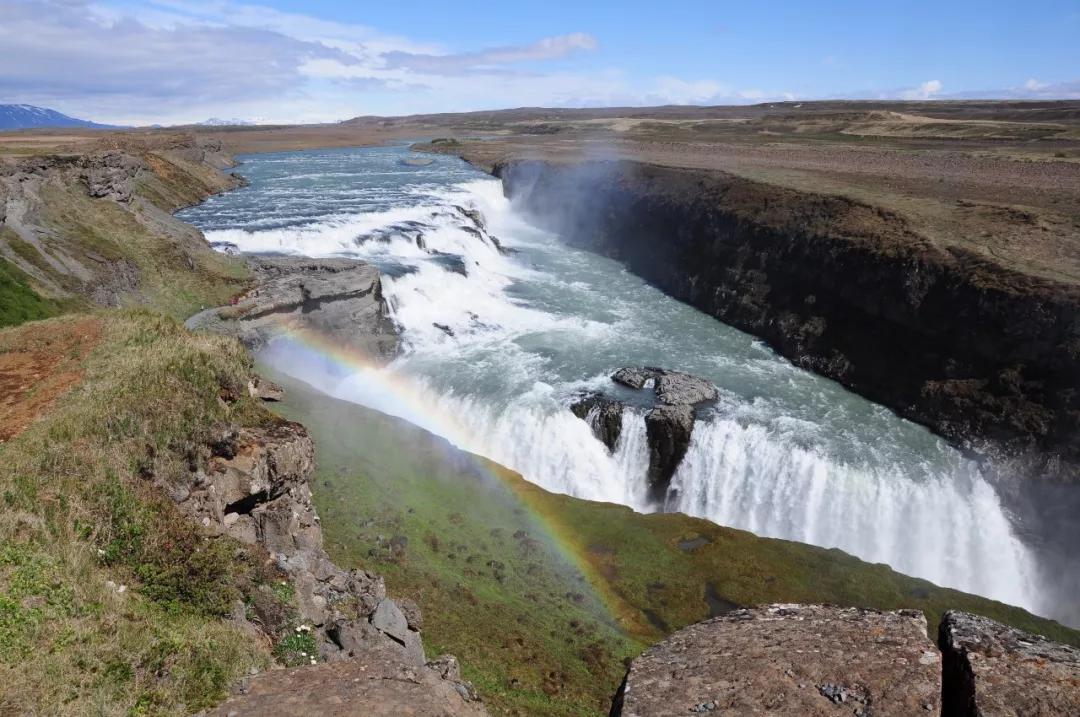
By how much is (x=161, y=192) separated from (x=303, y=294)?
25.1m

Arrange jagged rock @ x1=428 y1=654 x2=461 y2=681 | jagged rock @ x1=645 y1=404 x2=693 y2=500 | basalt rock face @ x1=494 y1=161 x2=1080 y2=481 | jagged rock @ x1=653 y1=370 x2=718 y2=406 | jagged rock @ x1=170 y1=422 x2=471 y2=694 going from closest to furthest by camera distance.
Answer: jagged rock @ x1=428 y1=654 x2=461 y2=681 → jagged rock @ x1=170 y1=422 x2=471 y2=694 → jagged rock @ x1=645 y1=404 x2=693 y2=500 → basalt rock face @ x1=494 y1=161 x2=1080 y2=481 → jagged rock @ x1=653 y1=370 x2=718 y2=406

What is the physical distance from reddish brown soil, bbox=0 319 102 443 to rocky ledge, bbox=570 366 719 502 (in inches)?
564

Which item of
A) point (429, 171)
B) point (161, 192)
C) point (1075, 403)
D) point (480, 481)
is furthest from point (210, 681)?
point (429, 171)

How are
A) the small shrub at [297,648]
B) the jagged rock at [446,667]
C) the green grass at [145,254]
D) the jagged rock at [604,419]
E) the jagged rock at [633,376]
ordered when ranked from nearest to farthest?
the small shrub at [297,648]
the jagged rock at [446,667]
the jagged rock at [604,419]
the green grass at [145,254]
the jagged rock at [633,376]

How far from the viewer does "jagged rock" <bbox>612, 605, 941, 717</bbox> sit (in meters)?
5.03

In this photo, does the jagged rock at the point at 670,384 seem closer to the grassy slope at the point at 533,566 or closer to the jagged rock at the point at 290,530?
the grassy slope at the point at 533,566

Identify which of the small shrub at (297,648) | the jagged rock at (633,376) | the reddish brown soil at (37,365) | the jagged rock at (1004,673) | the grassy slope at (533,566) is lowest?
the grassy slope at (533,566)

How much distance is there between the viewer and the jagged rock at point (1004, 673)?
460 centimetres

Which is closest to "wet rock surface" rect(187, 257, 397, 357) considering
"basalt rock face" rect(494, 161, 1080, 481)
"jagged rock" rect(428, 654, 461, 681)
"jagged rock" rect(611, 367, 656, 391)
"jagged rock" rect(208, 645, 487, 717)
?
"jagged rock" rect(611, 367, 656, 391)

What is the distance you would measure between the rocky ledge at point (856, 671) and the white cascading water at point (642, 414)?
15531 mm

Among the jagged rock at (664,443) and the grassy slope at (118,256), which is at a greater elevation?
the grassy slope at (118,256)

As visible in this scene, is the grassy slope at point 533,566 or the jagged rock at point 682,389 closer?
the grassy slope at point 533,566

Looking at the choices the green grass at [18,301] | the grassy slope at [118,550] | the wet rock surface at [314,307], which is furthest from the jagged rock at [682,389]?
the green grass at [18,301]

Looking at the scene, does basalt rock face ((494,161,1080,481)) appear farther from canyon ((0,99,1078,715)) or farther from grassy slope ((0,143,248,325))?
grassy slope ((0,143,248,325))
